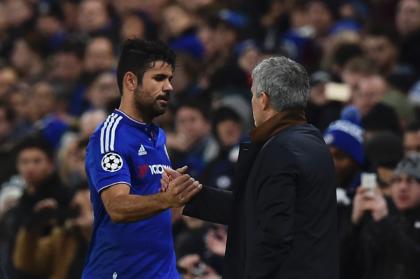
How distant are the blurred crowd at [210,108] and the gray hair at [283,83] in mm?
1620

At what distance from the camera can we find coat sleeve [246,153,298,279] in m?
6.34

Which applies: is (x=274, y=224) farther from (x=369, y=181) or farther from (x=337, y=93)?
(x=337, y=93)

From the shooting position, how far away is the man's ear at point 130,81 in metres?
7.15

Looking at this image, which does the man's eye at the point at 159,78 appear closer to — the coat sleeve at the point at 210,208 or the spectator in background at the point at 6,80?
the coat sleeve at the point at 210,208

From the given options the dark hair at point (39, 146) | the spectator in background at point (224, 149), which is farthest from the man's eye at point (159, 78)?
the dark hair at point (39, 146)

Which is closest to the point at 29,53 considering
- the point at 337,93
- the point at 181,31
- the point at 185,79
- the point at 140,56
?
the point at 181,31

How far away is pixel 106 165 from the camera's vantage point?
692 centimetres

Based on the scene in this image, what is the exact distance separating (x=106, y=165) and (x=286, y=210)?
1.12 metres

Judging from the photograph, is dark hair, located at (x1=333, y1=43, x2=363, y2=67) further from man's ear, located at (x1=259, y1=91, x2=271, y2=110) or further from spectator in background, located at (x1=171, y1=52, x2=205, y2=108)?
man's ear, located at (x1=259, y1=91, x2=271, y2=110)

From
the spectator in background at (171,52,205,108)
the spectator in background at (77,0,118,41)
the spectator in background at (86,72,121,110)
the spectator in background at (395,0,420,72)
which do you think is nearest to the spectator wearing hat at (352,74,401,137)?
the spectator in background at (395,0,420,72)

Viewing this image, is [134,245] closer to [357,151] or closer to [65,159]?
[357,151]

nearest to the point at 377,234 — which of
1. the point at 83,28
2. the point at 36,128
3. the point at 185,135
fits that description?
the point at 185,135

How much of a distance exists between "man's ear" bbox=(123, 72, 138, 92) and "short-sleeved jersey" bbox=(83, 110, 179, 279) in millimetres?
156

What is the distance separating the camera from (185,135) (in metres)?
11.8
